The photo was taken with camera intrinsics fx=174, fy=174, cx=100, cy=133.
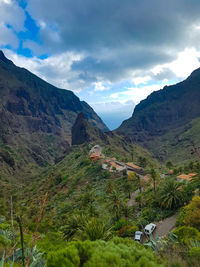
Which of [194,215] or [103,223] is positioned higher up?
[103,223]

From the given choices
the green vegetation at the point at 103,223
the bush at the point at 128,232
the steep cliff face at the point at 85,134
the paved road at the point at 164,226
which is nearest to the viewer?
the green vegetation at the point at 103,223

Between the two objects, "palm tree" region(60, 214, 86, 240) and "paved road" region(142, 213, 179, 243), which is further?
"paved road" region(142, 213, 179, 243)

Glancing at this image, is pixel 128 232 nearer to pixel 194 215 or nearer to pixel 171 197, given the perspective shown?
pixel 171 197

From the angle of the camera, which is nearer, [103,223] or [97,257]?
[97,257]

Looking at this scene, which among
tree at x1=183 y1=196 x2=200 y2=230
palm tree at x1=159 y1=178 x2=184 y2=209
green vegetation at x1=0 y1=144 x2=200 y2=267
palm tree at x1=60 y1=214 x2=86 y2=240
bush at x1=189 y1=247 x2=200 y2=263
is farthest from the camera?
palm tree at x1=159 y1=178 x2=184 y2=209

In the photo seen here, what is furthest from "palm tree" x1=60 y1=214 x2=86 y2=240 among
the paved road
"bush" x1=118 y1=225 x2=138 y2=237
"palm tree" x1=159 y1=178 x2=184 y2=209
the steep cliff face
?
the steep cliff face

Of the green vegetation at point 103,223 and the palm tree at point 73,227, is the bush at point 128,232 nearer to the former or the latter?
the green vegetation at point 103,223

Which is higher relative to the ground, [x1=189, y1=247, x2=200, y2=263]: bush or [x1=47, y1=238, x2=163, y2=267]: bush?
[x1=47, y1=238, x2=163, y2=267]: bush

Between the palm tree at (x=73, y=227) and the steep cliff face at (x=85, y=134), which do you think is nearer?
the palm tree at (x=73, y=227)

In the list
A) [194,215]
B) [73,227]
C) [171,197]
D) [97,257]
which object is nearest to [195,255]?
[97,257]

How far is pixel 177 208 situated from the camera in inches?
1117

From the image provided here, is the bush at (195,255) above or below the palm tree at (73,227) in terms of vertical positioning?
above

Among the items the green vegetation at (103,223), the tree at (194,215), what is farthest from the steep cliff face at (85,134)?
the tree at (194,215)

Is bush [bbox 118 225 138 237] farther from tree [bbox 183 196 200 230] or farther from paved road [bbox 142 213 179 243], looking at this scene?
tree [bbox 183 196 200 230]
